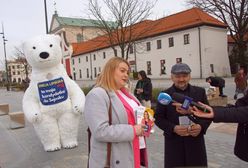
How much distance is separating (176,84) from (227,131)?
4.56 m

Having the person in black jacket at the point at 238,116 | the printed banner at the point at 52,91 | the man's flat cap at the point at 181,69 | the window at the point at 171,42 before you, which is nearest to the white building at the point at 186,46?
the window at the point at 171,42

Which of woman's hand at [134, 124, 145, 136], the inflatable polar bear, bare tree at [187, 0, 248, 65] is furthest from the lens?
bare tree at [187, 0, 248, 65]

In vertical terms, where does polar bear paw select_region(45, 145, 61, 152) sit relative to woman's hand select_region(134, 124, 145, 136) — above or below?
below

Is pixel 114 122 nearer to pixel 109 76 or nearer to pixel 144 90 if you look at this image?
pixel 109 76

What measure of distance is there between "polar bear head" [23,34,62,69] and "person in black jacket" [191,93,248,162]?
4.49 m

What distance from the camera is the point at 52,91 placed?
6.12m

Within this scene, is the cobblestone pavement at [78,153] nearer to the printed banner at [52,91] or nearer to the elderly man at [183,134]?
the printed banner at [52,91]

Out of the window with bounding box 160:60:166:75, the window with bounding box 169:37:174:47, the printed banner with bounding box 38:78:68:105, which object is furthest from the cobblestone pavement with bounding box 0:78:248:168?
the window with bounding box 160:60:166:75

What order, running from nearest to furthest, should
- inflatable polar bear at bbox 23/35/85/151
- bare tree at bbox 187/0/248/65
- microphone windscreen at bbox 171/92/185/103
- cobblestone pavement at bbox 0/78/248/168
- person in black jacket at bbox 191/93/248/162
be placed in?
person in black jacket at bbox 191/93/248/162 → microphone windscreen at bbox 171/92/185/103 → cobblestone pavement at bbox 0/78/248/168 → inflatable polar bear at bbox 23/35/85/151 → bare tree at bbox 187/0/248/65

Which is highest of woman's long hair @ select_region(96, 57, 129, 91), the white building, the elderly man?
the white building

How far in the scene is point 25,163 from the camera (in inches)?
225

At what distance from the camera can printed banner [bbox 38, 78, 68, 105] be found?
Answer: 19.9ft

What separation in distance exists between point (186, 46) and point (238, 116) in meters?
34.1

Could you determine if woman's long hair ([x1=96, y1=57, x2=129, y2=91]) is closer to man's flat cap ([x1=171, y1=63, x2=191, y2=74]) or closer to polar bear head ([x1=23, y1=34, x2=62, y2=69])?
man's flat cap ([x1=171, y1=63, x2=191, y2=74])
